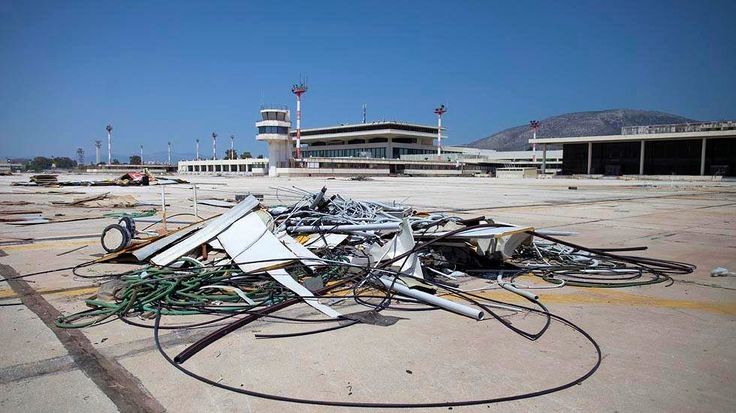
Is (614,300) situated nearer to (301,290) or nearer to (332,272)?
(332,272)

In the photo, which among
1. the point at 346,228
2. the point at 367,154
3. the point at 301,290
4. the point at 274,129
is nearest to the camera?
the point at 301,290

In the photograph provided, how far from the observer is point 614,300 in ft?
19.5

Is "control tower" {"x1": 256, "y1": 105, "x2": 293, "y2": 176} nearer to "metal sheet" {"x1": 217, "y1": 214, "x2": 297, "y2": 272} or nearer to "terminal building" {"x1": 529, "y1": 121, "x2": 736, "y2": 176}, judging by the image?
"terminal building" {"x1": 529, "y1": 121, "x2": 736, "y2": 176}

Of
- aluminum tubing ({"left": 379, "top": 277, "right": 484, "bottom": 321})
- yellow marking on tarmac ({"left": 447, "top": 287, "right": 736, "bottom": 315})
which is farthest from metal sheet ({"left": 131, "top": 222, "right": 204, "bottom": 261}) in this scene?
yellow marking on tarmac ({"left": 447, "top": 287, "right": 736, "bottom": 315})

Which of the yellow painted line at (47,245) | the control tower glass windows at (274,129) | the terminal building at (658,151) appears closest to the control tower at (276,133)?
the control tower glass windows at (274,129)

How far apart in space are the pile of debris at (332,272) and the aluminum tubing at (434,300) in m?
0.01

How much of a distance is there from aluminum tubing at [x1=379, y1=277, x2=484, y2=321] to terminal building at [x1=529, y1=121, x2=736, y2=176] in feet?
273

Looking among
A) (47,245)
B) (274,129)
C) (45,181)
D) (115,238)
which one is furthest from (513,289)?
(274,129)

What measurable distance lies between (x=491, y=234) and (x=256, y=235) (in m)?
3.30

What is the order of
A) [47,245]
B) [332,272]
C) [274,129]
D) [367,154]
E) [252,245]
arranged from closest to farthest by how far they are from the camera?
[332,272] < [252,245] < [47,245] < [274,129] < [367,154]

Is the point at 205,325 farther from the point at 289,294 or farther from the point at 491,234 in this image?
the point at 491,234

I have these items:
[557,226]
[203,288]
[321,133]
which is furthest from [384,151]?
[203,288]

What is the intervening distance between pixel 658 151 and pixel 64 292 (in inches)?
3648

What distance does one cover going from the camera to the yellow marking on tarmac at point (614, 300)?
570 cm
